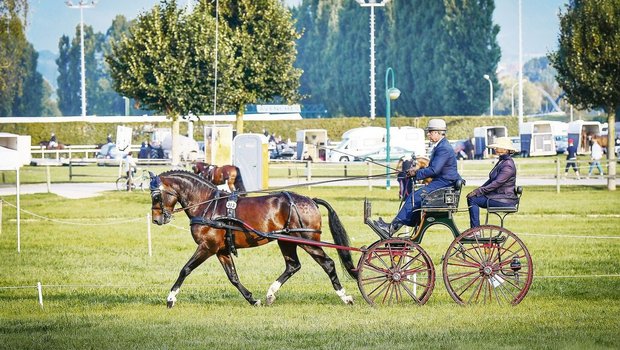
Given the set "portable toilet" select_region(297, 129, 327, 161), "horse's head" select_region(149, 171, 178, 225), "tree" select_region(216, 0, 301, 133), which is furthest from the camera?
"portable toilet" select_region(297, 129, 327, 161)

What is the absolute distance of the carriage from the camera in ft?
48.9

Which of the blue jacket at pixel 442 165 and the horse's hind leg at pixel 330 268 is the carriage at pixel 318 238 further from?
the blue jacket at pixel 442 165

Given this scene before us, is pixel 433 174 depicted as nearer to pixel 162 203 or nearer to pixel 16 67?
pixel 162 203

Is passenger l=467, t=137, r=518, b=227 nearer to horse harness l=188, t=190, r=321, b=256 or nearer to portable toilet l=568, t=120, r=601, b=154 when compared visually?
horse harness l=188, t=190, r=321, b=256

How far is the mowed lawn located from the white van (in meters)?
41.7

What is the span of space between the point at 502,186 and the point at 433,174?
904 millimetres

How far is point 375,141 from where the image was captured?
242 ft

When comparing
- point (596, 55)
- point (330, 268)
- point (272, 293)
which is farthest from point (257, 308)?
point (596, 55)

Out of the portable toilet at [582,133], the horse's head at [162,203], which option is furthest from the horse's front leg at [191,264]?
the portable toilet at [582,133]

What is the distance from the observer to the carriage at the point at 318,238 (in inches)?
587

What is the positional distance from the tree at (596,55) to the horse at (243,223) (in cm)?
3126

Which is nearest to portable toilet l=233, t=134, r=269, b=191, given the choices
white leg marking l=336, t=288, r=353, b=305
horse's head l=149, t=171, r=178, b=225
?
horse's head l=149, t=171, r=178, b=225

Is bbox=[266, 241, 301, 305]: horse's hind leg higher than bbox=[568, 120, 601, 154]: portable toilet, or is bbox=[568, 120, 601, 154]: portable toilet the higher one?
bbox=[568, 120, 601, 154]: portable toilet

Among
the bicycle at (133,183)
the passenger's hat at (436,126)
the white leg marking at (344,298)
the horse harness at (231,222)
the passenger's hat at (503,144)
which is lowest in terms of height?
the white leg marking at (344,298)
